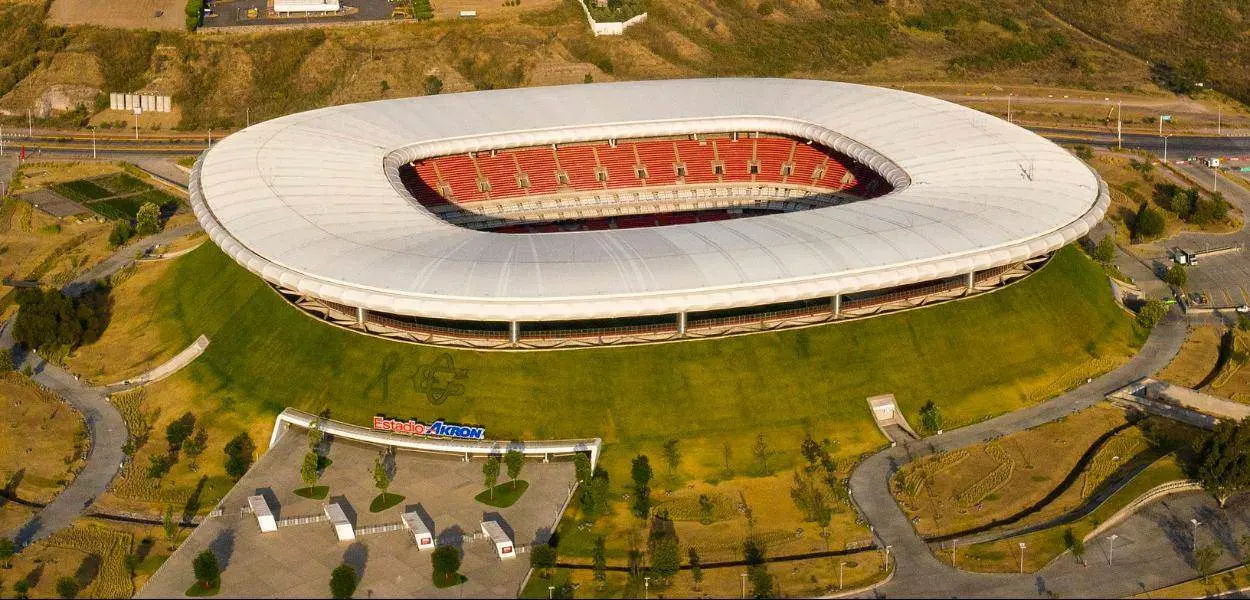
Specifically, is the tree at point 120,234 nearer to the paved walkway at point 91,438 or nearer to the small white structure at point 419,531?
the paved walkway at point 91,438

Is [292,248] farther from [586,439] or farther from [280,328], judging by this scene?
[586,439]

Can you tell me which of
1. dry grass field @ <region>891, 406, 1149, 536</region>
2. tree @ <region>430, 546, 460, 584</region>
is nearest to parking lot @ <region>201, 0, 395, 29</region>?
dry grass field @ <region>891, 406, 1149, 536</region>

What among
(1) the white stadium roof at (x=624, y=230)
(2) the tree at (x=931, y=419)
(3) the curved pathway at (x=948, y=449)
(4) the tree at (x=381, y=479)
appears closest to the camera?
(3) the curved pathway at (x=948, y=449)

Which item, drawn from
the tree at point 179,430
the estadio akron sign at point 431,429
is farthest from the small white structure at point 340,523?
the tree at point 179,430

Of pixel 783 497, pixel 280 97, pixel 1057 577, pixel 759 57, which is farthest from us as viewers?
pixel 759 57

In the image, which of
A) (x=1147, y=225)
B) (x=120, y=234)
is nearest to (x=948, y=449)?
(x=1147, y=225)

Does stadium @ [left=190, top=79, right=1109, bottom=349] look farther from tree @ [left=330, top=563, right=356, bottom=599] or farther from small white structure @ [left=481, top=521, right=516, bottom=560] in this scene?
tree @ [left=330, top=563, right=356, bottom=599]

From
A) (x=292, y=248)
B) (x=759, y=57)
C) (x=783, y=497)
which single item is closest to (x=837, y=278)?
(x=783, y=497)
